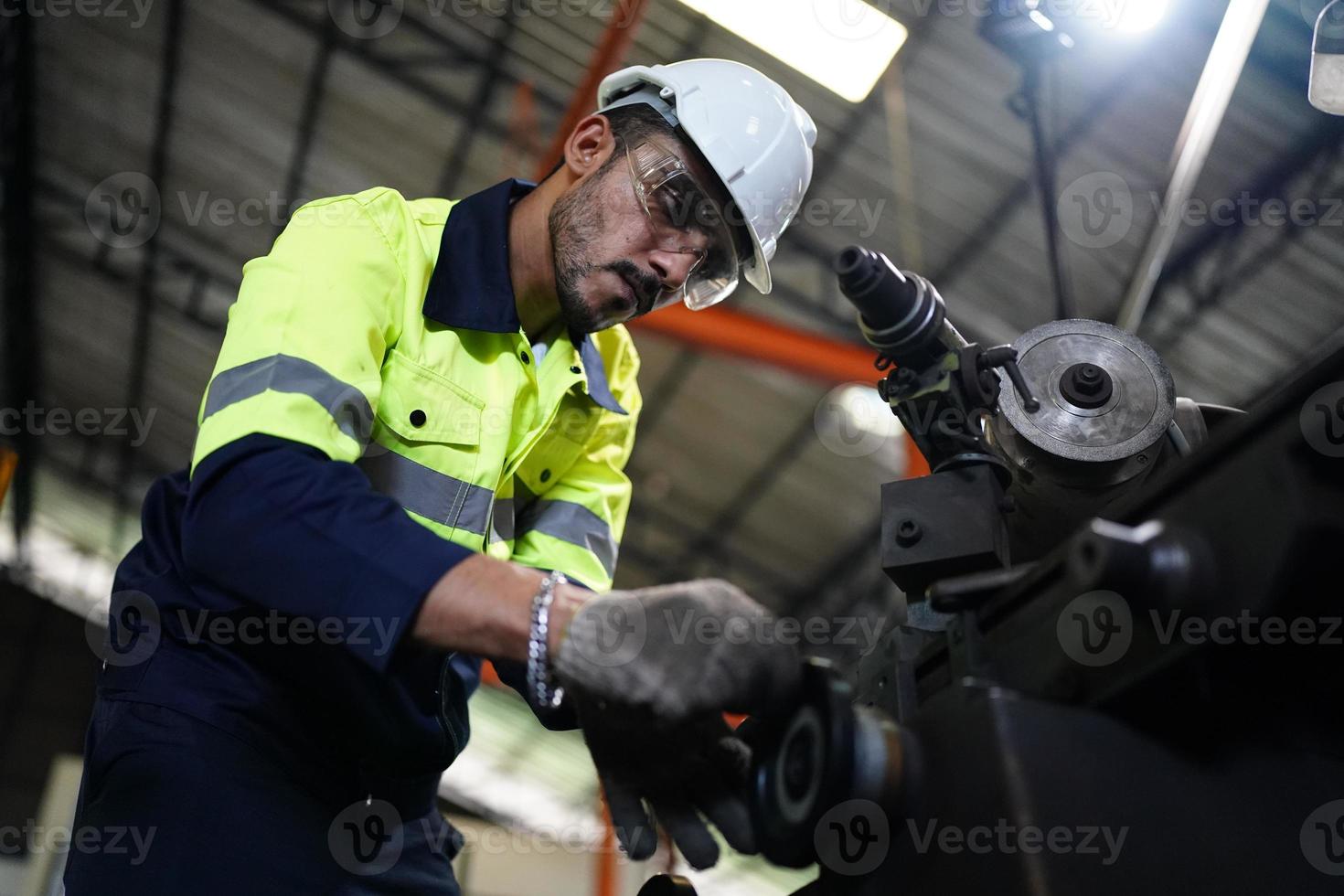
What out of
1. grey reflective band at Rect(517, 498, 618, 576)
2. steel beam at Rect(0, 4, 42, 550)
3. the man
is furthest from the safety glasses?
steel beam at Rect(0, 4, 42, 550)

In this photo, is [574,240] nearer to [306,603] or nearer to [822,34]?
[306,603]

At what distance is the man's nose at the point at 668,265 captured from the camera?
198cm

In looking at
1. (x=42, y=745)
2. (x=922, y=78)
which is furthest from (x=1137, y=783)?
(x=42, y=745)

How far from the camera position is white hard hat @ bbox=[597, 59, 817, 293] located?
2.04m

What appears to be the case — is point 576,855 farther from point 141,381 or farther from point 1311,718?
point 1311,718

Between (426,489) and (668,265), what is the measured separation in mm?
574

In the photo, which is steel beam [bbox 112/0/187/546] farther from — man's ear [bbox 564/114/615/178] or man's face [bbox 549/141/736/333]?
man's face [bbox 549/141/736/333]

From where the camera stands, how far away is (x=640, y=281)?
198cm

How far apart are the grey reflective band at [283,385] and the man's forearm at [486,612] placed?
30 cm

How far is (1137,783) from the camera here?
1.01m

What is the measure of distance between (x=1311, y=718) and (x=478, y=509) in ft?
3.54

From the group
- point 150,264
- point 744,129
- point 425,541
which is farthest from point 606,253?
point 150,264

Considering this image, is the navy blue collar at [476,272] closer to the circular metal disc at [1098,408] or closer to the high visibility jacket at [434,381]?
the high visibility jacket at [434,381]

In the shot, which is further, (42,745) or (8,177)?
→ (42,745)
